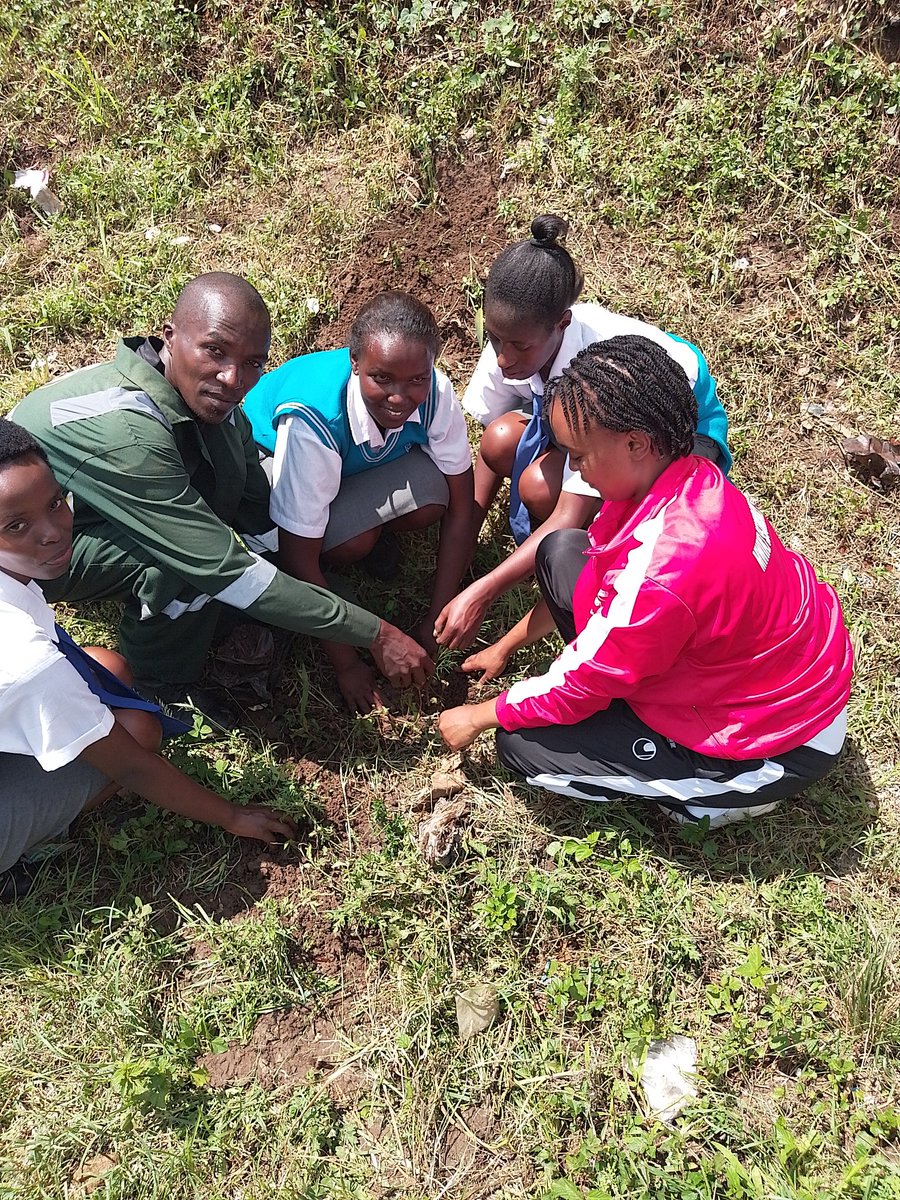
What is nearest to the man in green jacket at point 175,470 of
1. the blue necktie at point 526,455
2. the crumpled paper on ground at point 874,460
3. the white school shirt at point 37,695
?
the white school shirt at point 37,695

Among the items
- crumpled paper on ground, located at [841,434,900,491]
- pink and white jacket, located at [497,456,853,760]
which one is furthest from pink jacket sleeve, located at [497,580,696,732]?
crumpled paper on ground, located at [841,434,900,491]

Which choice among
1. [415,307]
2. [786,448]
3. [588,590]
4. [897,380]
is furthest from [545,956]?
[897,380]

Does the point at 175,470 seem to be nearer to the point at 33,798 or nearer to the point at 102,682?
the point at 102,682

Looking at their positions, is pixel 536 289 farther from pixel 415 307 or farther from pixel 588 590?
pixel 588 590

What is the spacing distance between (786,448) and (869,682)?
3.39 ft

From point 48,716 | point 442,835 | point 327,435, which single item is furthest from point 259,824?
point 327,435

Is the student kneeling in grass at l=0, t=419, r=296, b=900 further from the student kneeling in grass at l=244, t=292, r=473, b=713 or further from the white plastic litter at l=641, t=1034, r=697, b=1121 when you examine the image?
the white plastic litter at l=641, t=1034, r=697, b=1121

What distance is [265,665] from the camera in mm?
3010

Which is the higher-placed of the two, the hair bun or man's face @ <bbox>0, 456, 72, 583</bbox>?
the hair bun

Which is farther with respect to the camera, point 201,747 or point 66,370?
point 66,370

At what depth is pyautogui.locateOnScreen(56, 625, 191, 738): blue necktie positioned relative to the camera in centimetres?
239

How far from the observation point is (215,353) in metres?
2.42

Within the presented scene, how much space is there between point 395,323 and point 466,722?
45.4 inches

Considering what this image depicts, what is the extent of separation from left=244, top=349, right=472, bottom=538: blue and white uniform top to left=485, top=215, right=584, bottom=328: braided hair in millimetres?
341
